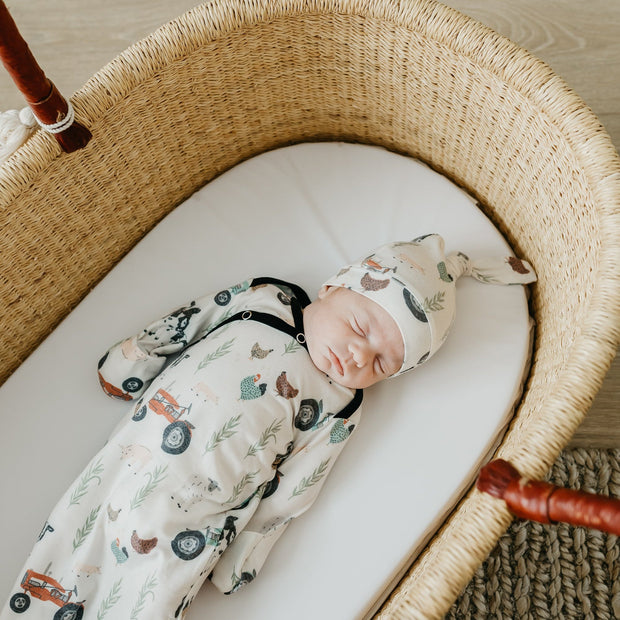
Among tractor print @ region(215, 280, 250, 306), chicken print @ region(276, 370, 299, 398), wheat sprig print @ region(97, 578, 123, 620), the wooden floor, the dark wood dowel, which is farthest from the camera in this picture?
the wooden floor

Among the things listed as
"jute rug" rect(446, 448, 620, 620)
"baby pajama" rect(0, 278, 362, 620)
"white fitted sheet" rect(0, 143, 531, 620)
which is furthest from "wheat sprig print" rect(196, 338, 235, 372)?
"jute rug" rect(446, 448, 620, 620)

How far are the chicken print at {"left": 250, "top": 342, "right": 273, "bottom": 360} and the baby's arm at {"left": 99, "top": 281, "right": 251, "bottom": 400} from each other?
0.11 metres

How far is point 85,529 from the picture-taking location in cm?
101

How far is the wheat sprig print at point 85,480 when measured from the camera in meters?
1.02

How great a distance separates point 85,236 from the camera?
122cm

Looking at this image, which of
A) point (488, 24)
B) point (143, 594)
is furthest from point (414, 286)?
point (488, 24)

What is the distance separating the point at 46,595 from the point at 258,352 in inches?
18.6

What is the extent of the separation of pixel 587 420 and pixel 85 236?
1.10 meters

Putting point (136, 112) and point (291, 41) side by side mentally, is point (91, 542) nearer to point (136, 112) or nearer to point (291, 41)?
point (136, 112)

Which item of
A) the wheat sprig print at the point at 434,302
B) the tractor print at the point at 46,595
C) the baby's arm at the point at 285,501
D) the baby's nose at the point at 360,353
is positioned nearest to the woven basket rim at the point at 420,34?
the wheat sprig print at the point at 434,302

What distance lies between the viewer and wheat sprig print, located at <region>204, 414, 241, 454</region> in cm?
102

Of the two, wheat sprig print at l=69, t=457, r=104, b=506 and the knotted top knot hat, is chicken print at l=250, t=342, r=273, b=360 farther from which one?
wheat sprig print at l=69, t=457, r=104, b=506

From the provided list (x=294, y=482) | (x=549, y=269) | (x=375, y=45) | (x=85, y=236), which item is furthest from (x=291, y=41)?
(x=294, y=482)

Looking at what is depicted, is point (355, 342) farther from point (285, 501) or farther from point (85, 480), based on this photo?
point (85, 480)
